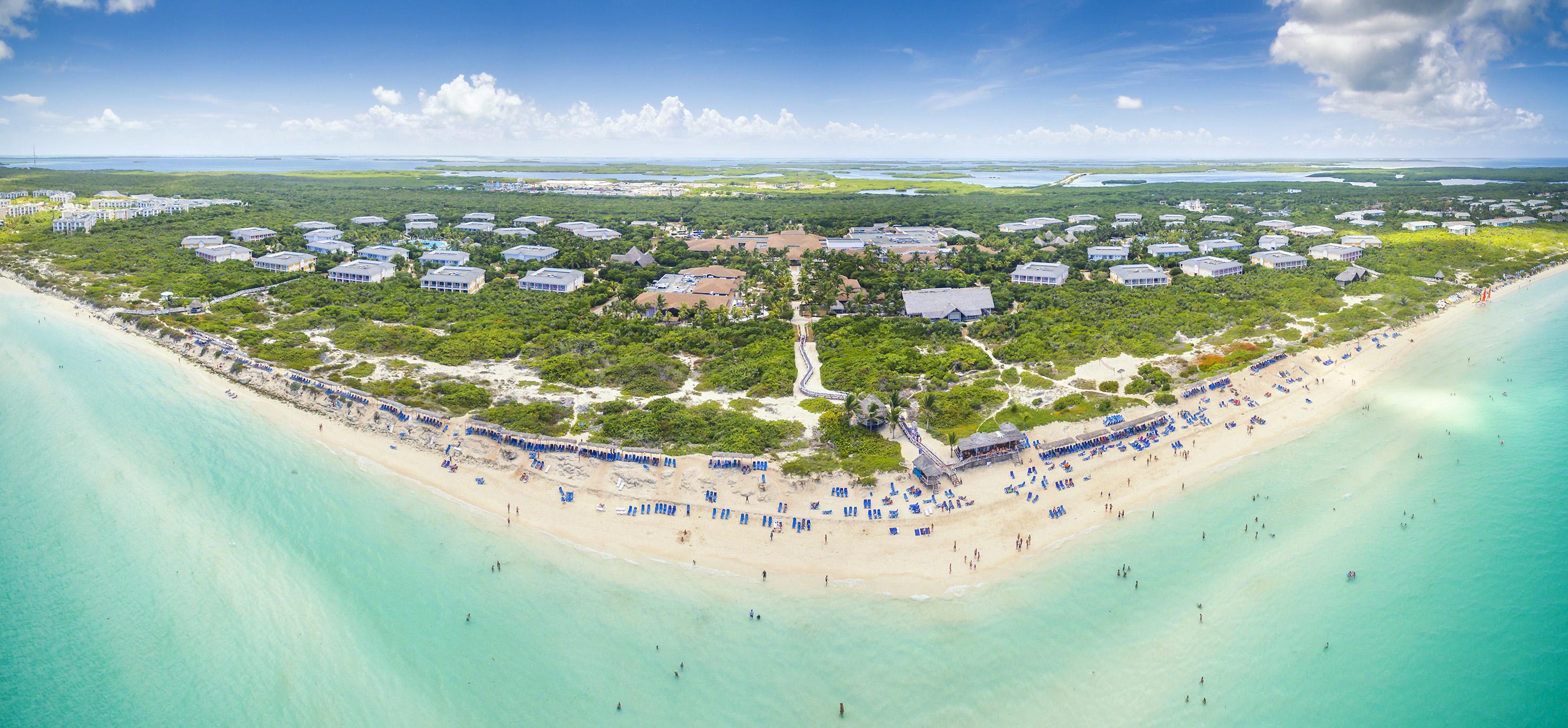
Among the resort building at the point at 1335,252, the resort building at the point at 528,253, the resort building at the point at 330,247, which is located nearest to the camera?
the resort building at the point at 1335,252

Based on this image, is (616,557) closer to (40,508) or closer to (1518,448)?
(40,508)

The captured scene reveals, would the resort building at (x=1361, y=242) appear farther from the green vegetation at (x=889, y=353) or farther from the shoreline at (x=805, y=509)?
the green vegetation at (x=889, y=353)

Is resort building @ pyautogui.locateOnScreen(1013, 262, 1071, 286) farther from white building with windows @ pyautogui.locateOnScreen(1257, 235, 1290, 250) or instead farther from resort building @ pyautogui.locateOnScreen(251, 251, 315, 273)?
resort building @ pyautogui.locateOnScreen(251, 251, 315, 273)

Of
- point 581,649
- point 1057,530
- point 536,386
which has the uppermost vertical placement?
point 536,386

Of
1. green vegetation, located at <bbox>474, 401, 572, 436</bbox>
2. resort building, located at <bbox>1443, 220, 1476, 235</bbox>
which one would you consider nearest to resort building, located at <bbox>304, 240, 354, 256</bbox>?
green vegetation, located at <bbox>474, 401, 572, 436</bbox>

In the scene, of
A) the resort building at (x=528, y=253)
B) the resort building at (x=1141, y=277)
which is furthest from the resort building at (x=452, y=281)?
the resort building at (x=1141, y=277)

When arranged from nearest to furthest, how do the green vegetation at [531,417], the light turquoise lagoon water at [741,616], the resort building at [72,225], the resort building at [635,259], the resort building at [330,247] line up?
the light turquoise lagoon water at [741,616]
the green vegetation at [531,417]
the resort building at [635,259]
the resort building at [330,247]
the resort building at [72,225]

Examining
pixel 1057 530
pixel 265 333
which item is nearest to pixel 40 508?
pixel 265 333
